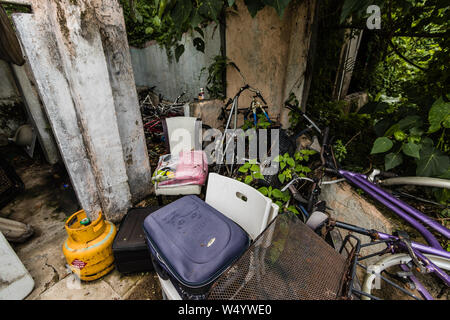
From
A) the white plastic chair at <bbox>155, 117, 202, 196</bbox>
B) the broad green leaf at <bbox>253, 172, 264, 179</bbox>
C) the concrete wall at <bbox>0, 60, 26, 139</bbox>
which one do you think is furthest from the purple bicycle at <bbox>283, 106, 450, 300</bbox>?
the concrete wall at <bbox>0, 60, 26, 139</bbox>

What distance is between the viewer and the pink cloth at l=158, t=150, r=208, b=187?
8.53ft

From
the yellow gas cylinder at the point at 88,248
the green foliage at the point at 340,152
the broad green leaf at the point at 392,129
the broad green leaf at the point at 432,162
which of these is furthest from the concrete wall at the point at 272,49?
the yellow gas cylinder at the point at 88,248

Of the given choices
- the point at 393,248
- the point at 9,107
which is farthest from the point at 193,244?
the point at 9,107

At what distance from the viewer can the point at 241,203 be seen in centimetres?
174

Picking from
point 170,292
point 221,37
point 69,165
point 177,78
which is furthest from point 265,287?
point 177,78

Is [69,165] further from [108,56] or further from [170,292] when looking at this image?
[170,292]

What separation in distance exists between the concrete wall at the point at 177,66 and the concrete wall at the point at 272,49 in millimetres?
732

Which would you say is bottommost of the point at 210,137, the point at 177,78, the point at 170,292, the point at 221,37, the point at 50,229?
the point at 50,229

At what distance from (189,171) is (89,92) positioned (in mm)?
1457

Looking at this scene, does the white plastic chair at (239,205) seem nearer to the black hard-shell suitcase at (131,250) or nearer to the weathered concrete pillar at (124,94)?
the black hard-shell suitcase at (131,250)

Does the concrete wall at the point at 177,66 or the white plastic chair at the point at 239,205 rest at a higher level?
the concrete wall at the point at 177,66

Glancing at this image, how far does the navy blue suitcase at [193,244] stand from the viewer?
1393mm
